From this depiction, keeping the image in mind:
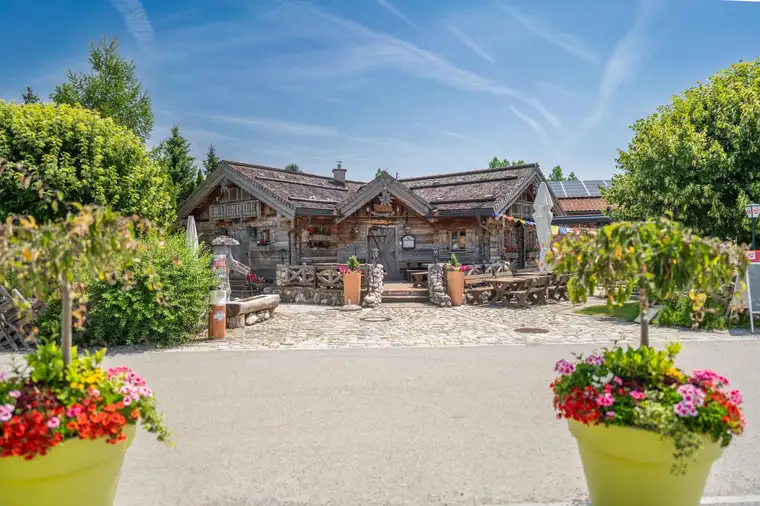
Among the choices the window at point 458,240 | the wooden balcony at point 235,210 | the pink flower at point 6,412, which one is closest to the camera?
the pink flower at point 6,412

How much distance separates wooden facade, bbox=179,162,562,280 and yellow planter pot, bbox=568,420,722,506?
17.1m

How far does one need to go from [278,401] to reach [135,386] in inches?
124

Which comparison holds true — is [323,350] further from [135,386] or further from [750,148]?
[750,148]

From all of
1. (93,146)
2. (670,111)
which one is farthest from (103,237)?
(670,111)

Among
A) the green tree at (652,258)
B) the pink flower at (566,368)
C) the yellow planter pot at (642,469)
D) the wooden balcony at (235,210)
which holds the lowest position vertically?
the yellow planter pot at (642,469)

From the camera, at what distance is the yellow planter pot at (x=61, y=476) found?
302 centimetres

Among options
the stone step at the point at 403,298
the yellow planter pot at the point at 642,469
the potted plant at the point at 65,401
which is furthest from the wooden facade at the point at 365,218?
the yellow planter pot at the point at 642,469

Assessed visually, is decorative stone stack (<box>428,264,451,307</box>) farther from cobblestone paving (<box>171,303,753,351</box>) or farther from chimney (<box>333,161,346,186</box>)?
chimney (<box>333,161,346,186</box>)

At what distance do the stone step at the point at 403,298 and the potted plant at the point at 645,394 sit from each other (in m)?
14.1

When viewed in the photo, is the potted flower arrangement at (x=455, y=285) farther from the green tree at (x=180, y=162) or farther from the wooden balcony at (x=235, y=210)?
the green tree at (x=180, y=162)

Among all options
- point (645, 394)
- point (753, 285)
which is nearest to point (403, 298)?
point (753, 285)

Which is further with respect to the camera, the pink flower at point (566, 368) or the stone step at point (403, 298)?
the stone step at point (403, 298)

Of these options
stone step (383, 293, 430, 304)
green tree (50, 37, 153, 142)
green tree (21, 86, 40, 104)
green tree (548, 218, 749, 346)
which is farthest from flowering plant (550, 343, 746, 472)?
green tree (21, 86, 40, 104)

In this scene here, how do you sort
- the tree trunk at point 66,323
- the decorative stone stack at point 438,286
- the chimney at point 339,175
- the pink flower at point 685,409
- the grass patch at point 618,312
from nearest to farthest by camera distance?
the pink flower at point 685,409 < the tree trunk at point 66,323 < the grass patch at point 618,312 < the decorative stone stack at point 438,286 < the chimney at point 339,175
